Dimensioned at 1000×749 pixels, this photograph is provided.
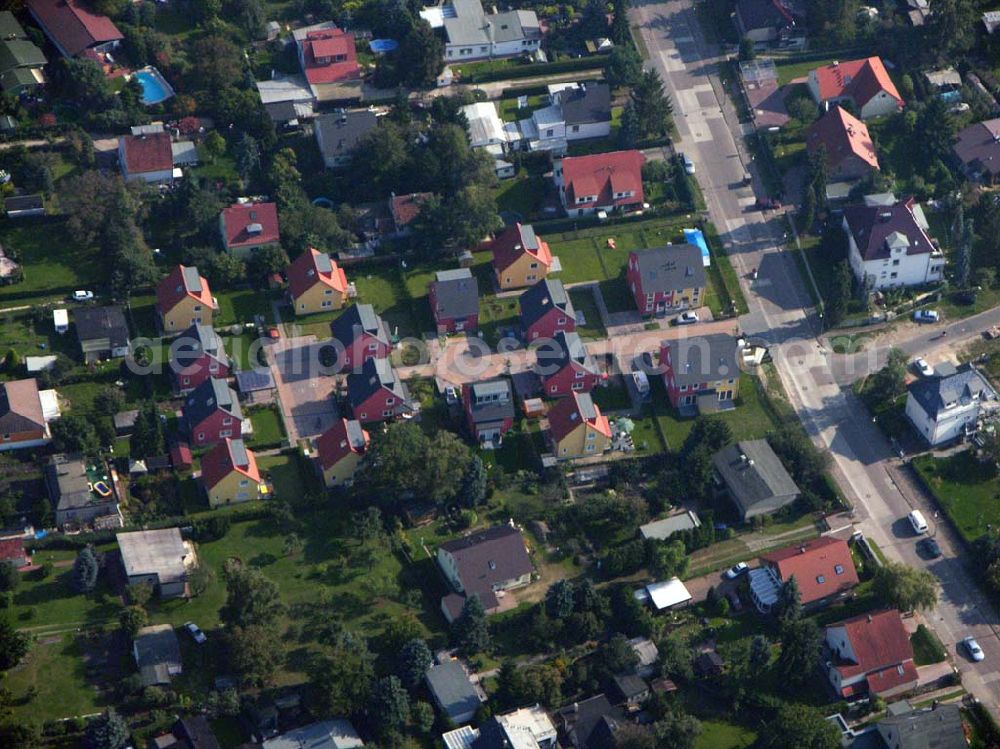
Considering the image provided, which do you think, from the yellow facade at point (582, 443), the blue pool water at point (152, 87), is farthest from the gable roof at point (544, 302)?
the blue pool water at point (152, 87)

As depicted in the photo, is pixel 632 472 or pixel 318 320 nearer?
pixel 632 472

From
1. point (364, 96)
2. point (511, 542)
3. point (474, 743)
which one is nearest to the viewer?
point (474, 743)

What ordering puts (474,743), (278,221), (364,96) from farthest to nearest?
(364,96) → (278,221) → (474,743)

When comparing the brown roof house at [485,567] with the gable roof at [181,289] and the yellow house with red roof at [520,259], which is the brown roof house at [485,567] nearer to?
the yellow house with red roof at [520,259]

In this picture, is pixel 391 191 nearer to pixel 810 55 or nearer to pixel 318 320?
pixel 318 320

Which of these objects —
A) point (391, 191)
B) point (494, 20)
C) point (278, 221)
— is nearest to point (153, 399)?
point (278, 221)

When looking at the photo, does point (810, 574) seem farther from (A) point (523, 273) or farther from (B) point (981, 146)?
(B) point (981, 146)
